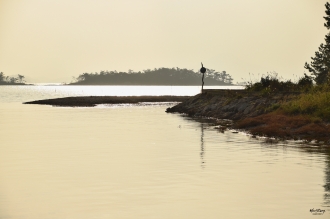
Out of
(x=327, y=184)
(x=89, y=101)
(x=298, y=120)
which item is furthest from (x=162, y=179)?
(x=89, y=101)

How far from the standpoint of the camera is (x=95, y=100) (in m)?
113

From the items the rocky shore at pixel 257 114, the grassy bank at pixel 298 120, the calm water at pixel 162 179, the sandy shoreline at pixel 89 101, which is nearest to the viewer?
the calm water at pixel 162 179

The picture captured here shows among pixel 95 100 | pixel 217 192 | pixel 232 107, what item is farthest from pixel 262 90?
pixel 95 100

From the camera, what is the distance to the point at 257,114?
47.5m

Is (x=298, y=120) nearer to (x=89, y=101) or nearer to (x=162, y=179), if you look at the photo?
(x=162, y=179)

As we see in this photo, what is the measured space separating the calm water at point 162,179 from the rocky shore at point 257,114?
327cm

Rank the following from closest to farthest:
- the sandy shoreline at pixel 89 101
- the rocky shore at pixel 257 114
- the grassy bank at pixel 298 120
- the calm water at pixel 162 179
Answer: the calm water at pixel 162 179 → the grassy bank at pixel 298 120 → the rocky shore at pixel 257 114 → the sandy shoreline at pixel 89 101

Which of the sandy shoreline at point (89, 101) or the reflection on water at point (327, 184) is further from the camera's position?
the sandy shoreline at point (89, 101)

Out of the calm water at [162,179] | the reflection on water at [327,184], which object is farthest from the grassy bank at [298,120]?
the reflection on water at [327,184]

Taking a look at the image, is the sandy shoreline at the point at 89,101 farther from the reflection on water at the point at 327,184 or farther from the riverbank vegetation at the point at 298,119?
the reflection on water at the point at 327,184

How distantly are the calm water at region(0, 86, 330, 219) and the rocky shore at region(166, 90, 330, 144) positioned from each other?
3.27m

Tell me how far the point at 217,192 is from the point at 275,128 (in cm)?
2044

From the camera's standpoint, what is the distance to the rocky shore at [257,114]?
35.5m

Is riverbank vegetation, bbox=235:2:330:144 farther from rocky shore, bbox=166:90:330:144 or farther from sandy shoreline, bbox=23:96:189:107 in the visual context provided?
sandy shoreline, bbox=23:96:189:107
